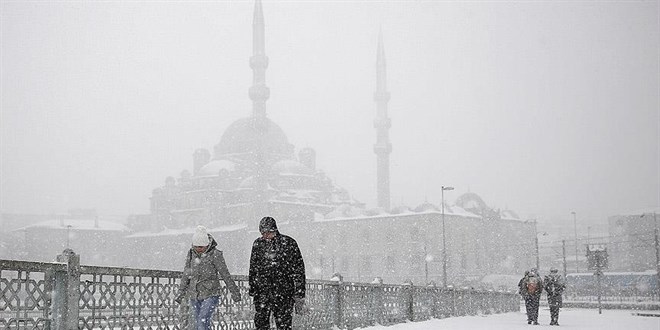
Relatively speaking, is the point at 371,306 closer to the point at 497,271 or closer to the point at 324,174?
the point at 497,271

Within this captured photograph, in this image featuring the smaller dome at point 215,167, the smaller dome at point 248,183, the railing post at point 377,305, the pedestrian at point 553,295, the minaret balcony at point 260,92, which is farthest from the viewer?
the smaller dome at point 215,167

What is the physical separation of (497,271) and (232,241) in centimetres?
2185

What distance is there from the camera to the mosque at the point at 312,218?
5125cm

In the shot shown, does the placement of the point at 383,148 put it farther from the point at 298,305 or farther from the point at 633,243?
the point at 298,305

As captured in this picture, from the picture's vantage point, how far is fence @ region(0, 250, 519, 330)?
5.43 m

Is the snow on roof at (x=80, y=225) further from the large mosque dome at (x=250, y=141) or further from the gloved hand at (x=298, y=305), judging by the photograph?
the gloved hand at (x=298, y=305)

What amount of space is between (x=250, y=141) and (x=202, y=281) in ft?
198

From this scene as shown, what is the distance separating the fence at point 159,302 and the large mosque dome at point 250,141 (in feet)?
159

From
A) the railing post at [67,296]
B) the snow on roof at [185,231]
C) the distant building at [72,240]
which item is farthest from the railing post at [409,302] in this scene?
the distant building at [72,240]

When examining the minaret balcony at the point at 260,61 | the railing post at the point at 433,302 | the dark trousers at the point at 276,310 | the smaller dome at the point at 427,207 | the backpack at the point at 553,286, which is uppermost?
the minaret balcony at the point at 260,61

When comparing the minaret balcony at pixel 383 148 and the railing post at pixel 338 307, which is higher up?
the minaret balcony at pixel 383 148

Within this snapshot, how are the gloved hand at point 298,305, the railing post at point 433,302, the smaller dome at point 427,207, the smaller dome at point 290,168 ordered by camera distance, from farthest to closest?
the smaller dome at point 290,168 → the smaller dome at point 427,207 → the railing post at point 433,302 → the gloved hand at point 298,305

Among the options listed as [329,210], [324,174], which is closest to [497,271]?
[329,210]

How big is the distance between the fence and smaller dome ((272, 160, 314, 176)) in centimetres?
4623
